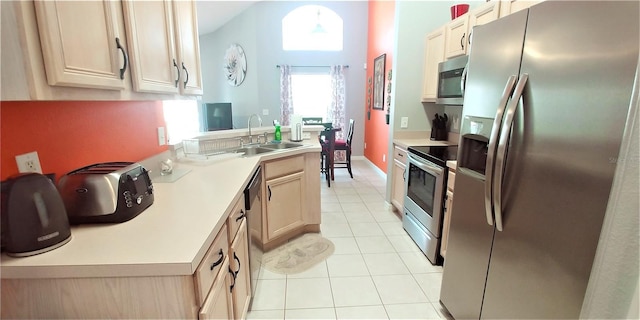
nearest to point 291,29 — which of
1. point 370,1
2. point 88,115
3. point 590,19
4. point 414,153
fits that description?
point 370,1

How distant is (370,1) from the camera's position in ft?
18.3

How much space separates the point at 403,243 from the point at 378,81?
3.26m

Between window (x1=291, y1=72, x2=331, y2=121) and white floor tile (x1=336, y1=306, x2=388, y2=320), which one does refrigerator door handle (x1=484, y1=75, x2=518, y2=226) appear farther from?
window (x1=291, y1=72, x2=331, y2=121)

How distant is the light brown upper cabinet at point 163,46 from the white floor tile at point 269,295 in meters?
1.42

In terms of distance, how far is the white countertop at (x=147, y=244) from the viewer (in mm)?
771

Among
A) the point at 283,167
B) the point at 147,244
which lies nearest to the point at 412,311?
the point at 283,167

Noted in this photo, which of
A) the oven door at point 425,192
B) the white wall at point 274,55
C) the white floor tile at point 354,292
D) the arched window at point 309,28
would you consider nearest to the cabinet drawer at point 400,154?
the oven door at point 425,192

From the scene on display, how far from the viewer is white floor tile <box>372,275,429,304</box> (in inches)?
75.6

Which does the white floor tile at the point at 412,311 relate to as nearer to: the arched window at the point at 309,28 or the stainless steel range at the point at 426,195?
the stainless steel range at the point at 426,195

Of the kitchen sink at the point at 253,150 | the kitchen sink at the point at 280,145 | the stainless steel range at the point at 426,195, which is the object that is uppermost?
the kitchen sink at the point at 280,145

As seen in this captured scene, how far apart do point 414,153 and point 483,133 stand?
1.22 metres

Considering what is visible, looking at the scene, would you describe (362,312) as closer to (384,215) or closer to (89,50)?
(384,215)

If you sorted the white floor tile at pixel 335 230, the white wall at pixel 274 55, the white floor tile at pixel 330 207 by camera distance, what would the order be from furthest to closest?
1. the white wall at pixel 274 55
2. the white floor tile at pixel 330 207
3. the white floor tile at pixel 335 230

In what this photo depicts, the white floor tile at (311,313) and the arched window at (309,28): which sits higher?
the arched window at (309,28)
